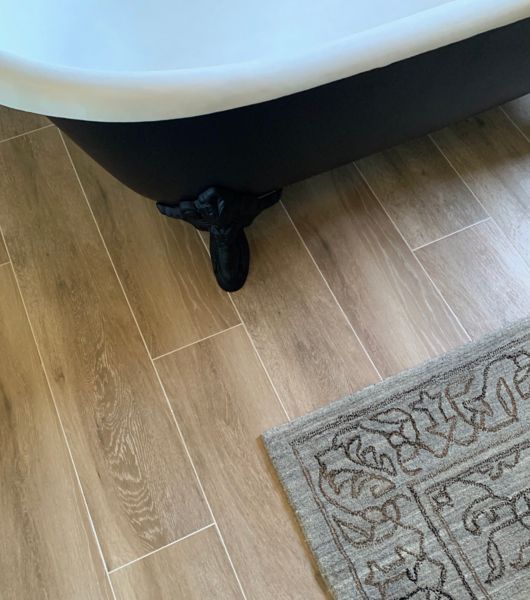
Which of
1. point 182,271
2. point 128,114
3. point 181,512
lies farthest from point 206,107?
point 181,512

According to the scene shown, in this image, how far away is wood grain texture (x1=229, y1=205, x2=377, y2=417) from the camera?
1140 mm

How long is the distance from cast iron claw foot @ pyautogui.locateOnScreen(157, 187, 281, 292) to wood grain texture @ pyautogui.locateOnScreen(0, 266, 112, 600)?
40 centimetres

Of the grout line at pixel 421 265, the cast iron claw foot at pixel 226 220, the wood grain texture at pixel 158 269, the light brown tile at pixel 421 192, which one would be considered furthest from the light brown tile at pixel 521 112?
the wood grain texture at pixel 158 269

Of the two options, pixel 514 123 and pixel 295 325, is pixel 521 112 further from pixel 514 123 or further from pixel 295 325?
pixel 295 325

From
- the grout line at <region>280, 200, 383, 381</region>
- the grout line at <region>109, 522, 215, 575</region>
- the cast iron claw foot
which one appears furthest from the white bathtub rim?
the grout line at <region>109, 522, 215, 575</region>

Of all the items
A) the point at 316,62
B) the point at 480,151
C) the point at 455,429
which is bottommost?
the point at 455,429

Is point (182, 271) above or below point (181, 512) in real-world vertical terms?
above

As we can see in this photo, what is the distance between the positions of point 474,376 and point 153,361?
60 cm

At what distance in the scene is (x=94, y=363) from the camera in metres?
1.17

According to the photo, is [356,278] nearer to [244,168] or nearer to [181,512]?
[244,168]

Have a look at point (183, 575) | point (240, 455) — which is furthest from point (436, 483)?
point (183, 575)

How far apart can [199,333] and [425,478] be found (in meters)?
0.49

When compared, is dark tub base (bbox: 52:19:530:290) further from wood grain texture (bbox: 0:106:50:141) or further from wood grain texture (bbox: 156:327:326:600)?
wood grain texture (bbox: 0:106:50:141)

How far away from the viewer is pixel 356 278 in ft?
4.05
